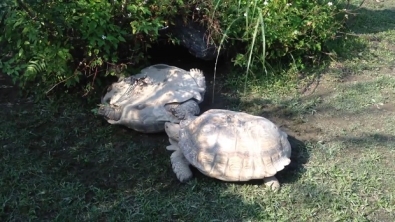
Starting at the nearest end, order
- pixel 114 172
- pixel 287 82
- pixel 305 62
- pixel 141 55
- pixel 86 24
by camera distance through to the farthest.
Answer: pixel 114 172, pixel 86 24, pixel 141 55, pixel 287 82, pixel 305 62

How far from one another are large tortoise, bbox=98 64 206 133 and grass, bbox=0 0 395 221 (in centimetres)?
14

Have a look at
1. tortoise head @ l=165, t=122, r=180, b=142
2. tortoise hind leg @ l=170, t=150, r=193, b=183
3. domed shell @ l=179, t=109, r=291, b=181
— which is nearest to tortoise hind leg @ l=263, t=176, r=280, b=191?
domed shell @ l=179, t=109, r=291, b=181

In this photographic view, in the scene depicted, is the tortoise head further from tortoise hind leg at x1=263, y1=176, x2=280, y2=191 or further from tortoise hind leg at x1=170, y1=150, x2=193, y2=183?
tortoise hind leg at x1=263, y1=176, x2=280, y2=191

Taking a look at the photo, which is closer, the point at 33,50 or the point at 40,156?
the point at 40,156

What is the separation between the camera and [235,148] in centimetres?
344

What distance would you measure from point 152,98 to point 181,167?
2.65ft

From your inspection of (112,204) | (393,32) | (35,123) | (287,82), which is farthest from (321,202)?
(393,32)

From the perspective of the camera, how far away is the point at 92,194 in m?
3.51

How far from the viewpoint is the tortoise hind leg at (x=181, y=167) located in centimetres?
358

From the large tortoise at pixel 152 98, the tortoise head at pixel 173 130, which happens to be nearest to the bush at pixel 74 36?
the large tortoise at pixel 152 98

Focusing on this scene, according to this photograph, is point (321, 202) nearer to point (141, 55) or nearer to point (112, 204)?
point (112, 204)

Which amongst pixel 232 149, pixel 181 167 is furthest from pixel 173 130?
pixel 232 149

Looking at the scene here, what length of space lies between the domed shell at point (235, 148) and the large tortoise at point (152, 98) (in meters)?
0.48

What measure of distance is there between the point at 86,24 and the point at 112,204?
5.02 feet
